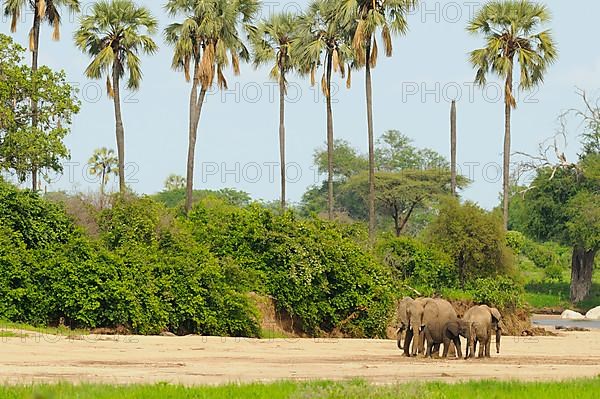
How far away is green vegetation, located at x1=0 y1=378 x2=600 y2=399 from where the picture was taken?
13.9 m

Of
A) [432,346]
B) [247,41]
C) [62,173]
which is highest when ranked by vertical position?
[247,41]

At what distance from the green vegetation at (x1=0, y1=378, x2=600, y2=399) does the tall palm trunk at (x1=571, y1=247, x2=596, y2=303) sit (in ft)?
173

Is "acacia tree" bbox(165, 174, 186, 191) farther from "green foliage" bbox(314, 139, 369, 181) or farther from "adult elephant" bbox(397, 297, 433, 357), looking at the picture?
"adult elephant" bbox(397, 297, 433, 357)

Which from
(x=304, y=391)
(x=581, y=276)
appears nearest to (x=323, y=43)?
(x=581, y=276)

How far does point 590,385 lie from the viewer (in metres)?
16.3

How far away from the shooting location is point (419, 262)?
160 ft

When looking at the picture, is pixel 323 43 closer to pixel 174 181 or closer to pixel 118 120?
pixel 118 120

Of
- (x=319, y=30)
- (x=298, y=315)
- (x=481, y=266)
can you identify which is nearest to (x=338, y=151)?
(x=319, y=30)

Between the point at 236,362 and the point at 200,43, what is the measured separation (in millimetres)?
31873

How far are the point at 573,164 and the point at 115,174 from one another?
144 ft

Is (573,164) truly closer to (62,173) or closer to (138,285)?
(62,173)

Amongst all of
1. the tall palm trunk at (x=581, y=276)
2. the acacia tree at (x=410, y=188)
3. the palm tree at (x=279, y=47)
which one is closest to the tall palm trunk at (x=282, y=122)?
the palm tree at (x=279, y=47)

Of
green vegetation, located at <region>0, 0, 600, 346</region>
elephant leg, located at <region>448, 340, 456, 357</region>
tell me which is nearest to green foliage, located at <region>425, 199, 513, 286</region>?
green vegetation, located at <region>0, 0, 600, 346</region>

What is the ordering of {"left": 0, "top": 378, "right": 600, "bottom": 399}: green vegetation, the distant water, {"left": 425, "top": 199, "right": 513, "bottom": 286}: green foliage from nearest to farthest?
1. {"left": 0, "top": 378, "right": 600, "bottom": 399}: green vegetation
2. {"left": 425, "top": 199, "right": 513, "bottom": 286}: green foliage
3. the distant water
